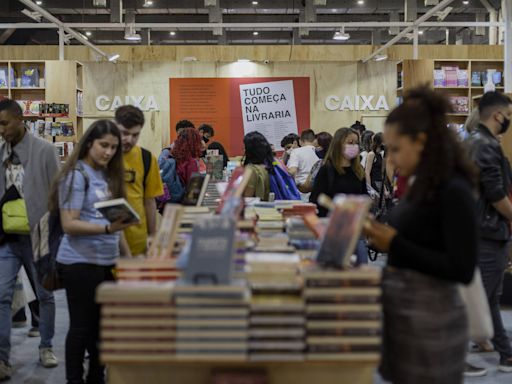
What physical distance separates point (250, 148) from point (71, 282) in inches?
92.2

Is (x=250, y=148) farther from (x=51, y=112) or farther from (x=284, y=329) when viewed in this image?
(x=51, y=112)

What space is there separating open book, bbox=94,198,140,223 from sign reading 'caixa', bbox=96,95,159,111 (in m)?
10.2

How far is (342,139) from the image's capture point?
514 centimetres

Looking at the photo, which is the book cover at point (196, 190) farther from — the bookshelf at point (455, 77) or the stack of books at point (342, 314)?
the bookshelf at point (455, 77)

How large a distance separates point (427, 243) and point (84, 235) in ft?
5.33

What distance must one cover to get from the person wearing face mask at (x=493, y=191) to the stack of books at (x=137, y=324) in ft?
8.12

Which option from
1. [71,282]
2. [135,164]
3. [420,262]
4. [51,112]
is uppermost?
[51,112]

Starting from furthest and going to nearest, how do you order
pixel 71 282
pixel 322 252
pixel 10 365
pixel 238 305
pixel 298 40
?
pixel 298 40, pixel 10 365, pixel 71 282, pixel 322 252, pixel 238 305

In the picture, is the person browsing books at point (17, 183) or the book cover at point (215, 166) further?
the book cover at point (215, 166)

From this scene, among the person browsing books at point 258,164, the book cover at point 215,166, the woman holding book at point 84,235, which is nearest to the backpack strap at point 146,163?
the woman holding book at point 84,235

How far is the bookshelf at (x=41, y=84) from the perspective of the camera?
37.5 ft

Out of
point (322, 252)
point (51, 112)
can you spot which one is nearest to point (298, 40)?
point (51, 112)

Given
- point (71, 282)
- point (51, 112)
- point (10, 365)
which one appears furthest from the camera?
point (51, 112)

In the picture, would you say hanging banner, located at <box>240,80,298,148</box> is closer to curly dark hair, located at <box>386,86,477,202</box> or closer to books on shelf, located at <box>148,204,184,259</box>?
books on shelf, located at <box>148,204,184,259</box>
